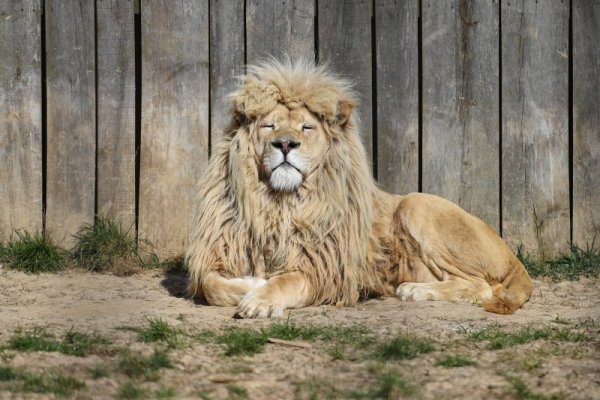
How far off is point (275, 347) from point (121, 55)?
10.2 ft

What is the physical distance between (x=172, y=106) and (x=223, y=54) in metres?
0.50

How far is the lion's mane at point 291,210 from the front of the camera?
20.4 ft

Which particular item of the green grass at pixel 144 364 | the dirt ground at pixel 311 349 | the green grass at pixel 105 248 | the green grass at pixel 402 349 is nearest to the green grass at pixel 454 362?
the dirt ground at pixel 311 349

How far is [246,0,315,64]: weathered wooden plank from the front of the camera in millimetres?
7180

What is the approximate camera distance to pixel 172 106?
7.20m

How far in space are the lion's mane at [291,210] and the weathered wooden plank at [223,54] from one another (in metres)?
0.78

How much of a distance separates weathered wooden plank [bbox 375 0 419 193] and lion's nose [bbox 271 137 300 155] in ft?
4.18

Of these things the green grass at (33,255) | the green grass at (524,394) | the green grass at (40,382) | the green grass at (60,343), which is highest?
the green grass at (33,255)

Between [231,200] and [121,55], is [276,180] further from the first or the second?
[121,55]

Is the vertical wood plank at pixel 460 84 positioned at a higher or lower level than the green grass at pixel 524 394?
higher

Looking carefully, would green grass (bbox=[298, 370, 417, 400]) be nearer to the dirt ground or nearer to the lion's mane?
the dirt ground

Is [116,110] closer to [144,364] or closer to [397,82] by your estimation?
[397,82]

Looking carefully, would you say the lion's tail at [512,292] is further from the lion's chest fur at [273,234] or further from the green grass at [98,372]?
the green grass at [98,372]

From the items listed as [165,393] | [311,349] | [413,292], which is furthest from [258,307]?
[165,393]
